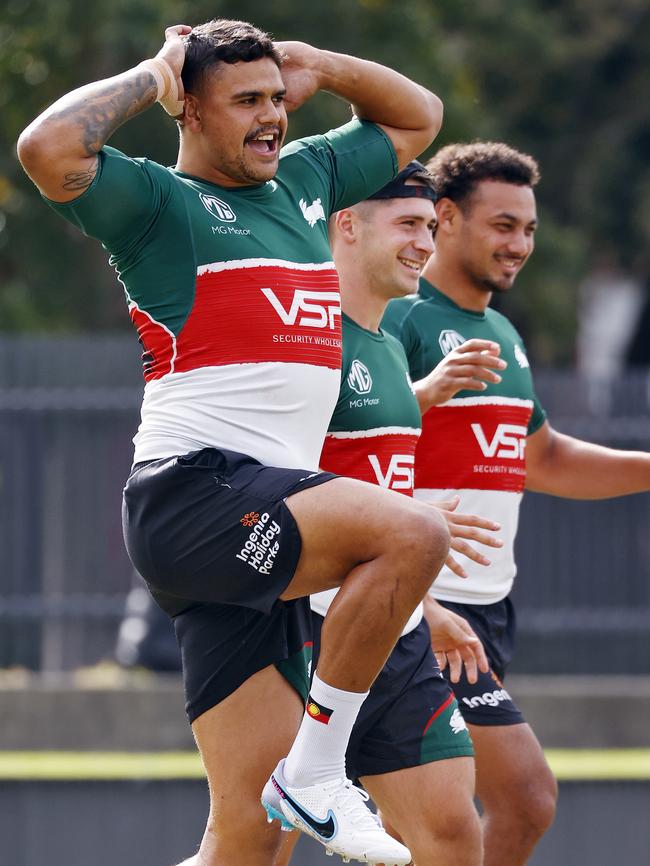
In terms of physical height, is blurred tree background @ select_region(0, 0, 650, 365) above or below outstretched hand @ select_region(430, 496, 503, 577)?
above

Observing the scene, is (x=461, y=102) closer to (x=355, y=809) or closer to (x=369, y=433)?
(x=369, y=433)

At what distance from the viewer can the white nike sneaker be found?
3.89 m

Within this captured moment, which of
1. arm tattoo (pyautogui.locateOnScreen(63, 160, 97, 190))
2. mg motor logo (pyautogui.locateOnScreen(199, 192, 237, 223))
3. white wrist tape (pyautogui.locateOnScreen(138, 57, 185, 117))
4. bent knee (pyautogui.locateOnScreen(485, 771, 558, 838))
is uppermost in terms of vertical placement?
white wrist tape (pyautogui.locateOnScreen(138, 57, 185, 117))

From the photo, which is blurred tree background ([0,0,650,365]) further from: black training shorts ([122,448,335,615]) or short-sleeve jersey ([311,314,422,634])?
black training shorts ([122,448,335,615])

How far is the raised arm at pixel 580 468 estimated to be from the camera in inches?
232

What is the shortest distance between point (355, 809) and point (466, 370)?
1.48 metres

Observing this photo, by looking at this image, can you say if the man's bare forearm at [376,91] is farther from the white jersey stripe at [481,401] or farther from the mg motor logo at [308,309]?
the white jersey stripe at [481,401]

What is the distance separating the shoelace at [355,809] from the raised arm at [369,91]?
189cm

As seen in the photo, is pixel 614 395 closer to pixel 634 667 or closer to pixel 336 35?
pixel 634 667

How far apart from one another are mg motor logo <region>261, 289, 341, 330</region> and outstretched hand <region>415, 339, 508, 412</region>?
67cm

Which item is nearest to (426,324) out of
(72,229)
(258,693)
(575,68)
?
(258,693)

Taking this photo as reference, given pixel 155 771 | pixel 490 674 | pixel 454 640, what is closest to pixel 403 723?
pixel 454 640

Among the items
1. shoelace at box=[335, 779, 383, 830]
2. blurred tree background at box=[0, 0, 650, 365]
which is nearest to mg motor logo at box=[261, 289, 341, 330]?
shoelace at box=[335, 779, 383, 830]

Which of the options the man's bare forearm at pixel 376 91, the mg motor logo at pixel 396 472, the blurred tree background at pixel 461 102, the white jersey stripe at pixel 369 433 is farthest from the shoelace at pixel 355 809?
the blurred tree background at pixel 461 102
